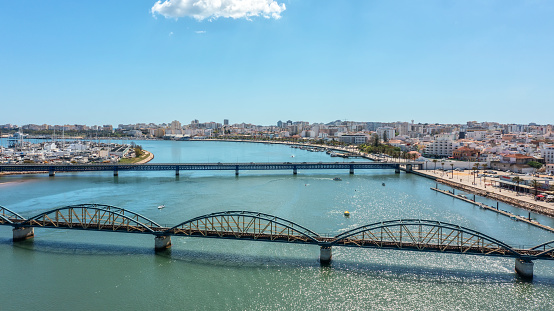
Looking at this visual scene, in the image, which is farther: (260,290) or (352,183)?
(352,183)

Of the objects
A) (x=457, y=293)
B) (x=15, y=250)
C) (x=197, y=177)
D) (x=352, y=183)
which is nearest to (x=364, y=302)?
(x=457, y=293)

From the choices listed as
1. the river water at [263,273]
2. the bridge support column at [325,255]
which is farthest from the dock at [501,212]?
the bridge support column at [325,255]

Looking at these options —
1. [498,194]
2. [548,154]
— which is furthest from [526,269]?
[548,154]

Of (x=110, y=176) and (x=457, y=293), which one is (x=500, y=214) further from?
(x=110, y=176)

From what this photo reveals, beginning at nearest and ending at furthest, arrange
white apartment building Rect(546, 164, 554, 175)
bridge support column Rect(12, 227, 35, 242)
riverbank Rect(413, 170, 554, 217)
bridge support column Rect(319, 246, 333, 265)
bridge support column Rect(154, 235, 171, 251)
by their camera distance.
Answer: bridge support column Rect(319, 246, 333, 265) → bridge support column Rect(154, 235, 171, 251) → bridge support column Rect(12, 227, 35, 242) → riverbank Rect(413, 170, 554, 217) → white apartment building Rect(546, 164, 554, 175)

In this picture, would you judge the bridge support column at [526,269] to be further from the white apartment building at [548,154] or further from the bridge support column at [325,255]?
the white apartment building at [548,154]

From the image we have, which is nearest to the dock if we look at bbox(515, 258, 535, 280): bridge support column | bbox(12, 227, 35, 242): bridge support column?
bbox(515, 258, 535, 280): bridge support column

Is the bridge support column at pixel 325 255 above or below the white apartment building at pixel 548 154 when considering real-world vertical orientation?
below

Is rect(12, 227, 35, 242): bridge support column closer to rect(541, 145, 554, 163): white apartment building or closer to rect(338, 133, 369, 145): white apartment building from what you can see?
rect(541, 145, 554, 163): white apartment building

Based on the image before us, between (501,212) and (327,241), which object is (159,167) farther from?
(501,212)
